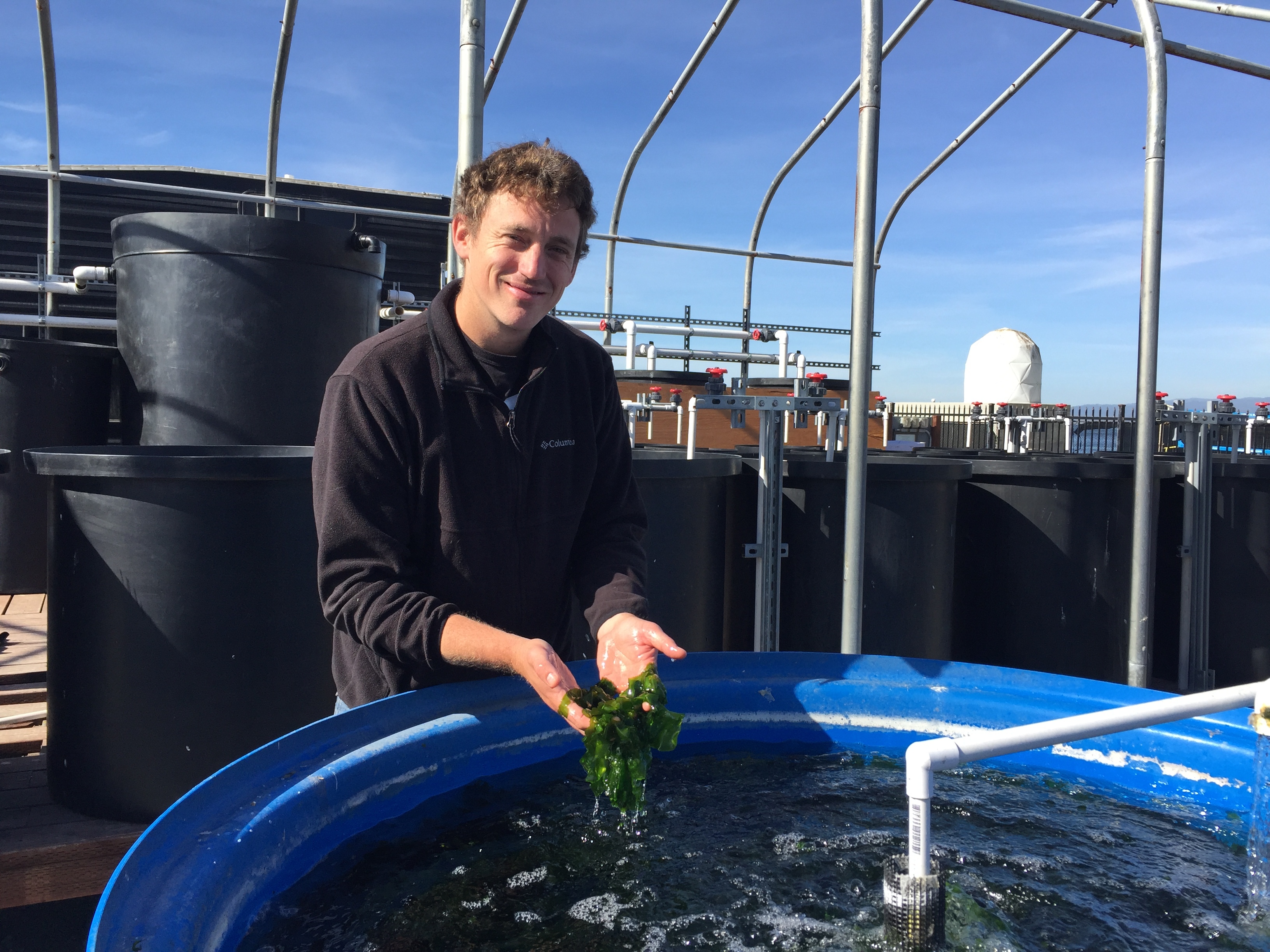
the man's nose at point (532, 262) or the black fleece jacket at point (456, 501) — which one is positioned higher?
the man's nose at point (532, 262)

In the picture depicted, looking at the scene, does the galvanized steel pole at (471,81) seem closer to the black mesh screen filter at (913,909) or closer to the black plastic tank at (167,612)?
the black plastic tank at (167,612)

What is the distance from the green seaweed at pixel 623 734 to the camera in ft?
4.77

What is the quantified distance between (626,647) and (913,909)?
67 centimetres

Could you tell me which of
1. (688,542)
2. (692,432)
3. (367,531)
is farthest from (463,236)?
(692,432)

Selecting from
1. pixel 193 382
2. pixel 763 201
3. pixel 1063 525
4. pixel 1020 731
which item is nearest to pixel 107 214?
pixel 763 201

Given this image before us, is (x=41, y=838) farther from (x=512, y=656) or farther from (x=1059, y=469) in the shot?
(x=1059, y=469)

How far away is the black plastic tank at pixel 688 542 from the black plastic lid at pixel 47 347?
2.40 m

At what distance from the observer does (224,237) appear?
327 centimetres

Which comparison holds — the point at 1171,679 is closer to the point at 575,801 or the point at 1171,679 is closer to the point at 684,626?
the point at 684,626

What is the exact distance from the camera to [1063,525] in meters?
3.75

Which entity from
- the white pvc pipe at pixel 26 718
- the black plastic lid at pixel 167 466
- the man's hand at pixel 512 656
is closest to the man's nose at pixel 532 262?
the man's hand at pixel 512 656

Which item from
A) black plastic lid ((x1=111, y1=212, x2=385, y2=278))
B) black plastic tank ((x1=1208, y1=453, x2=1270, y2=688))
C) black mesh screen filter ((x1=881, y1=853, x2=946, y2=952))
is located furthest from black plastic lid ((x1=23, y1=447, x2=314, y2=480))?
black plastic tank ((x1=1208, y1=453, x2=1270, y2=688))

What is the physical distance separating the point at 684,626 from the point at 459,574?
5.23 ft

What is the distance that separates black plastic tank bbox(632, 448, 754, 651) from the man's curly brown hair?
1.34 m
